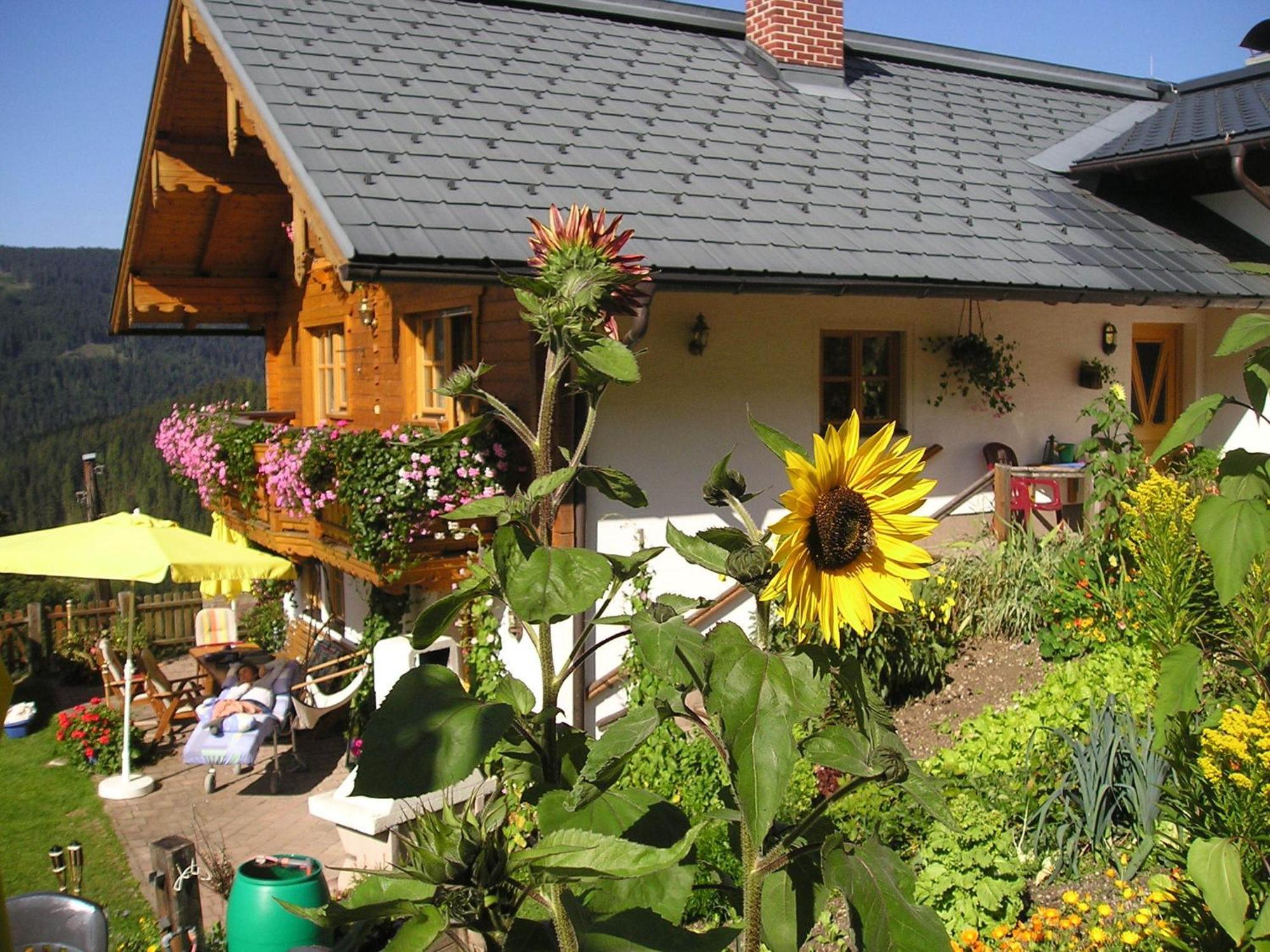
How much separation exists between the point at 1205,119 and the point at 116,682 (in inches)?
484

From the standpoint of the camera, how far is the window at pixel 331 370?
37.8ft

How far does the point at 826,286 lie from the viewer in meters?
7.85

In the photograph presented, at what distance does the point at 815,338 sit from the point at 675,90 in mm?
2996

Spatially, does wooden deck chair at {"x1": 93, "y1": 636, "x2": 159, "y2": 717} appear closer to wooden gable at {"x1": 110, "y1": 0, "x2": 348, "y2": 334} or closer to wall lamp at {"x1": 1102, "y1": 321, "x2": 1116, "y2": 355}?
wooden gable at {"x1": 110, "y1": 0, "x2": 348, "y2": 334}

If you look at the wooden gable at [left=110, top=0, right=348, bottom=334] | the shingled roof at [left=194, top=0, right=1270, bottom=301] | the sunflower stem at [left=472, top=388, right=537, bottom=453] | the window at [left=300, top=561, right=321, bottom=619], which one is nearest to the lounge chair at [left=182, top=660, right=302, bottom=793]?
the window at [left=300, top=561, right=321, bottom=619]

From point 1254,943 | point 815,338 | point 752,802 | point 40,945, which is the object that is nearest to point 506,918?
point 752,802

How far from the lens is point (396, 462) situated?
24.6 ft

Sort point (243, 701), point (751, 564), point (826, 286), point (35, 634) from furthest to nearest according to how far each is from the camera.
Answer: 1. point (35, 634)
2. point (243, 701)
3. point (826, 286)
4. point (751, 564)

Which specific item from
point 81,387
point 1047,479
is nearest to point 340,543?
point 1047,479

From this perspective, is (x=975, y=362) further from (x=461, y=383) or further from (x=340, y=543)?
(x=461, y=383)

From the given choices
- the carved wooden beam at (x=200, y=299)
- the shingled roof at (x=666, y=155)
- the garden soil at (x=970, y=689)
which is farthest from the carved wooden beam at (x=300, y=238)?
the carved wooden beam at (x=200, y=299)

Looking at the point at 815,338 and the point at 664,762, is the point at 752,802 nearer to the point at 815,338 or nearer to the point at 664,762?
the point at 664,762

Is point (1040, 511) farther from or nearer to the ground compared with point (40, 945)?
farther from the ground

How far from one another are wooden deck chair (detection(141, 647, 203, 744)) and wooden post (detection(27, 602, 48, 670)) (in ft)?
9.03
